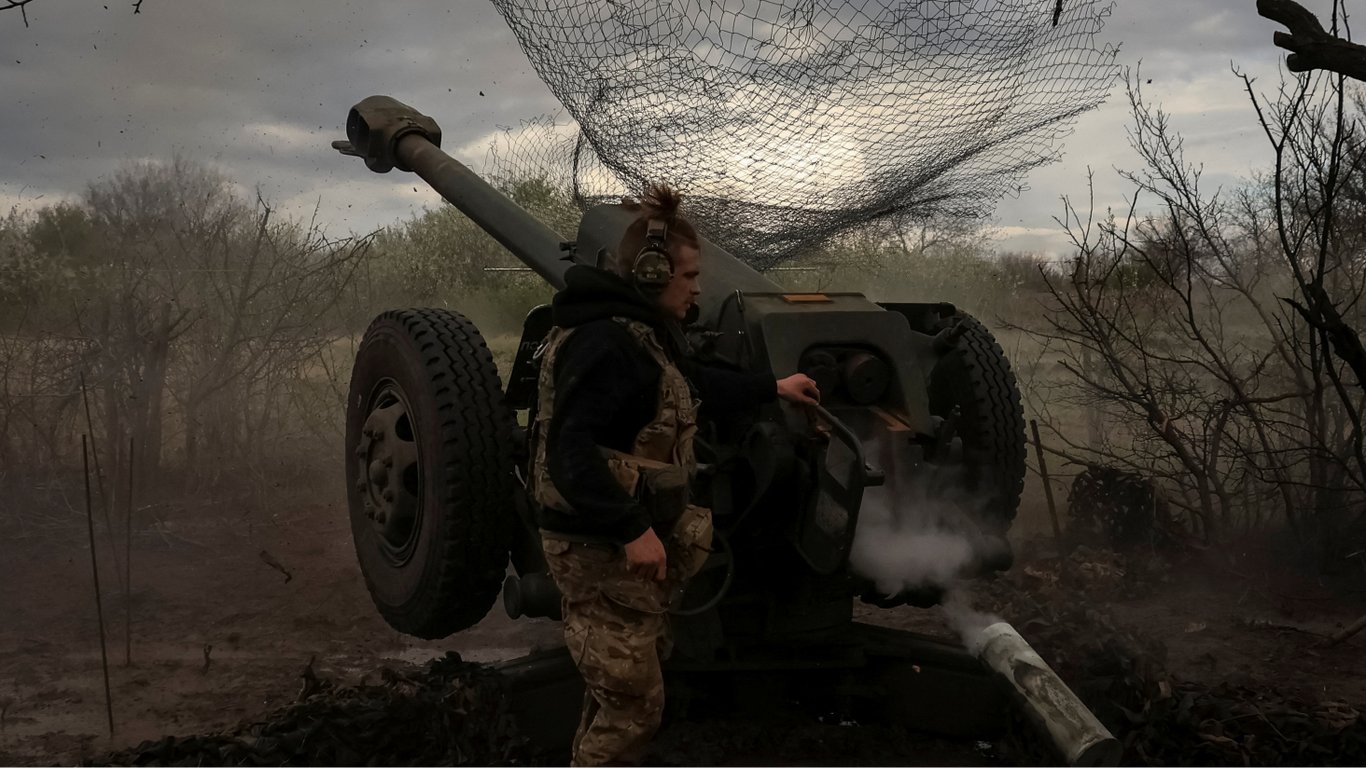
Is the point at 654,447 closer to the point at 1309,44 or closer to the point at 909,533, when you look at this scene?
the point at 909,533

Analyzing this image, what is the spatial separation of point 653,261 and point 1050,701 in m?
2.02

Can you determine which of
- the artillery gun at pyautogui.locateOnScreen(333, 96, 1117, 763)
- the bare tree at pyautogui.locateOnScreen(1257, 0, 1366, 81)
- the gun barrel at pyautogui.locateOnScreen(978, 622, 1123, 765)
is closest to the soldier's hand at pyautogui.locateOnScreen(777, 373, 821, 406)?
the artillery gun at pyautogui.locateOnScreen(333, 96, 1117, 763)

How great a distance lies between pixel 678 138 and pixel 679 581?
3.03 metres

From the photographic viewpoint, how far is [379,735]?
4.02 meters

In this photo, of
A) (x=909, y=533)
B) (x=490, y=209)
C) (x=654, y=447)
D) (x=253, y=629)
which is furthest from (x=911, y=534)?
(x=253, y=629)

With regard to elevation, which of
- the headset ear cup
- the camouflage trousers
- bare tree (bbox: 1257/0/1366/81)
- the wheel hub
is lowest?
the camouflage trousers

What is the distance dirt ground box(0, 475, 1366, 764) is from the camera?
15.7 ft

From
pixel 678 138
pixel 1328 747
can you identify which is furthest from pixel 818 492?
pixel 678 138

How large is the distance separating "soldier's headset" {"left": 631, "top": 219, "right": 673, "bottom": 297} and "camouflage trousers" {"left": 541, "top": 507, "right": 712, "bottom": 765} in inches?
25.1

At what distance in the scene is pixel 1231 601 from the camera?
6262mm

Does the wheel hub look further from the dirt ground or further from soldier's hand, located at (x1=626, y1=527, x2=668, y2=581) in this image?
soldier's hand, located at (x1=626, y1=527, x2=668, y2=581)

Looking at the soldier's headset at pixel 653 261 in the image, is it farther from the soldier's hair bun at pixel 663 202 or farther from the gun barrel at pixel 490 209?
the gun barrel at pixel 490 209

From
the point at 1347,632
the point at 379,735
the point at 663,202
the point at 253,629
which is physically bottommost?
the point at 1347,632

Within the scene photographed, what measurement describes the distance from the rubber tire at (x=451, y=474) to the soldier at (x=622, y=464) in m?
0.99
